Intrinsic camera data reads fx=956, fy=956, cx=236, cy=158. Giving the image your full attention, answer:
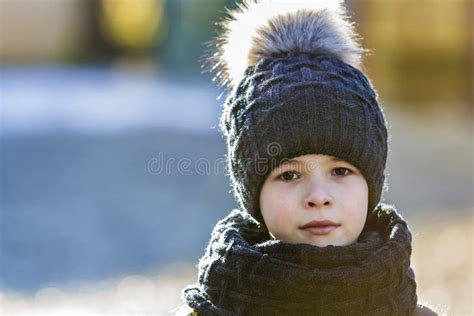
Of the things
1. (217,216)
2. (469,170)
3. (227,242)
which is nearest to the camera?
(227,242)

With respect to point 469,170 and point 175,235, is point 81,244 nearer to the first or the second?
point 175,235

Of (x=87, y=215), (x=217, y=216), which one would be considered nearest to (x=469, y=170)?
(x=217, y=216)

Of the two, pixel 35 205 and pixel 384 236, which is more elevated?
pixel 35 205

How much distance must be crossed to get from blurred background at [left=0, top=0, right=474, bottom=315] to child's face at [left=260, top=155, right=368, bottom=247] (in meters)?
2.30

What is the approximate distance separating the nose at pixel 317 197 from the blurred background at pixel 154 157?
94.2 inches

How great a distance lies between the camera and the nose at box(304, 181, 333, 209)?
256 cm

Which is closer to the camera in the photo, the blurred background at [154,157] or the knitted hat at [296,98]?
the knitted hat at [296,98]

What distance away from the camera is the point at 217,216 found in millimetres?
7133

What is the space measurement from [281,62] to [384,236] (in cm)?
59

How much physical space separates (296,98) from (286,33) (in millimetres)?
336

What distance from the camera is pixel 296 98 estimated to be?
266 centimetres

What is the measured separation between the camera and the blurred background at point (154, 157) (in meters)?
5.84

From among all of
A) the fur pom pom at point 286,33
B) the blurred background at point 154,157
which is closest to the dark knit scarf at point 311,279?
the fur pom pom at point 286,33

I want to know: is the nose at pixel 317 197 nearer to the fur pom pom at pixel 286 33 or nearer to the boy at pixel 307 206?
the boy at pixel 307 206
